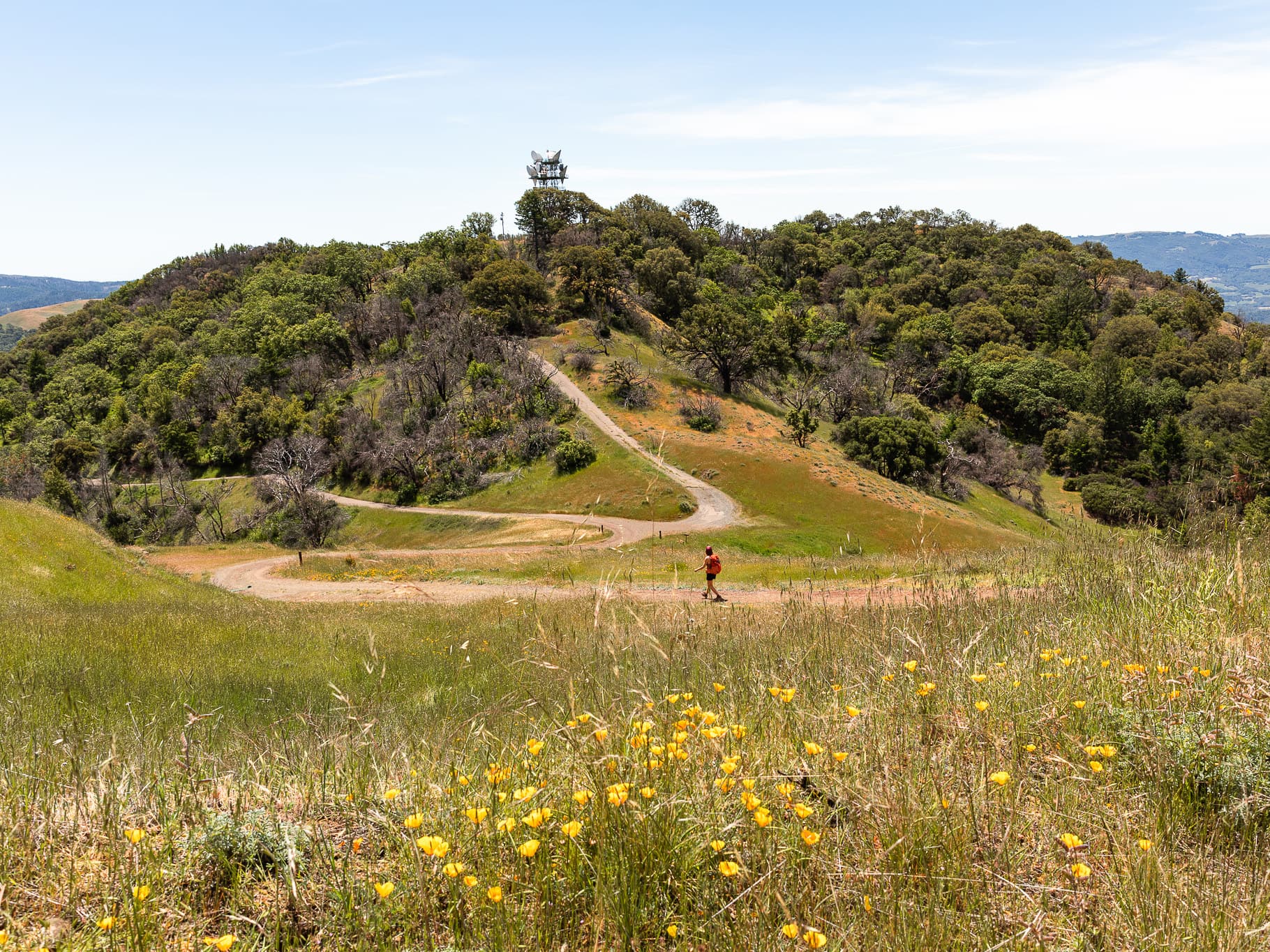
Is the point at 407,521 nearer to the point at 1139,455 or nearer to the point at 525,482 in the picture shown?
the point at 525,482

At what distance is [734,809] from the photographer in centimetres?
306

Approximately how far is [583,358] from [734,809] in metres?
65.8

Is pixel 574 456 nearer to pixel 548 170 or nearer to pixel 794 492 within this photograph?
pixel 794 492

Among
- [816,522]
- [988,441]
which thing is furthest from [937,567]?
[988,441]

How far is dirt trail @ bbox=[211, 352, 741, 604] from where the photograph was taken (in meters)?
21.3

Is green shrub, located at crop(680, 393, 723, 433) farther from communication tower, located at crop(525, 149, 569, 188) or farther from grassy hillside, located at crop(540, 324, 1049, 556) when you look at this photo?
communication tower, located at crop(525, 149, 569, 188)

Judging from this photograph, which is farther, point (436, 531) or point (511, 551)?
point (436, 531)

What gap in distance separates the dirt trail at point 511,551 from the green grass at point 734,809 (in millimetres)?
1244

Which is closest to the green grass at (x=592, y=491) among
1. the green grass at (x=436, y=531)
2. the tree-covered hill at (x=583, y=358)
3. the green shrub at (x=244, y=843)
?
the tree-covered hill at (x=583, y=358)

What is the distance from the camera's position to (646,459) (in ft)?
167

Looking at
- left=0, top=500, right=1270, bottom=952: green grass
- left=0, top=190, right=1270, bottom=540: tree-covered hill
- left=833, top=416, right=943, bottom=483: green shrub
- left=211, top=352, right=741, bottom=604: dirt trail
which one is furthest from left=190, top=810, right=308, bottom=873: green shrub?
left=833, top=416, right=943, bottom=483: green shrub

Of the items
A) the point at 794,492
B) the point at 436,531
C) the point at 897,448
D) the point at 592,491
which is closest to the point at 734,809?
the point at 794,492

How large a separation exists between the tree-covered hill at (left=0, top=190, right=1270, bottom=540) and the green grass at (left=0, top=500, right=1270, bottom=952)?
42.3m

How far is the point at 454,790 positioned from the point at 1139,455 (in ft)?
302
